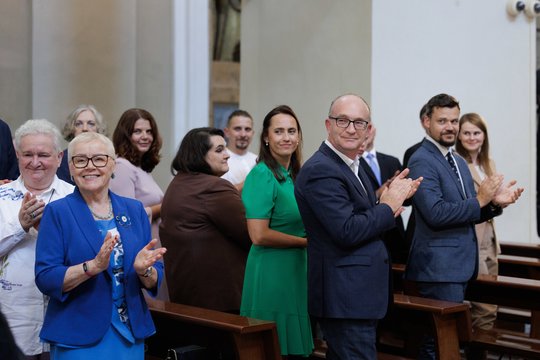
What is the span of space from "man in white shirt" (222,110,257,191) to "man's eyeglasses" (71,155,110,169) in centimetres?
276

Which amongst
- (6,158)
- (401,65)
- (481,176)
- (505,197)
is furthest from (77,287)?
(401,65)

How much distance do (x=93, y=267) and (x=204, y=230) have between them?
1.36 m

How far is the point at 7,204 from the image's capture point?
312 cm

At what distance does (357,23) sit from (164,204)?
357 cm

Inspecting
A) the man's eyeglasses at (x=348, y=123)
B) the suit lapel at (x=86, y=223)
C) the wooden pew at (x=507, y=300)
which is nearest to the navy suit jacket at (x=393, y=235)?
the wooden pew at (x=507, y=300)

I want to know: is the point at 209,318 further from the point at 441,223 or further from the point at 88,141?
the point at 441,223

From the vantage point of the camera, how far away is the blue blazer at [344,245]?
120 inches

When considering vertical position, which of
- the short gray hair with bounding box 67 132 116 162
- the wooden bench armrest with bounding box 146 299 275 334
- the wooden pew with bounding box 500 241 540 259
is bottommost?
the wooden bench armrest with bounding box 146 299 275 334

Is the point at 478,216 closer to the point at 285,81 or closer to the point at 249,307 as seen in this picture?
the point at 249,307

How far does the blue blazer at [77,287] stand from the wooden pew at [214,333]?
60 centimetres

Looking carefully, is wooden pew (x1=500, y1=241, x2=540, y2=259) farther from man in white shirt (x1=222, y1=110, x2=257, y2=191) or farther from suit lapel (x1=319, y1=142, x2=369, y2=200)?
suit lapel (x1=319, y1=142, x2=369, y2=200)

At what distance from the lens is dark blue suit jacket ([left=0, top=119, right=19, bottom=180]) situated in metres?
4.56

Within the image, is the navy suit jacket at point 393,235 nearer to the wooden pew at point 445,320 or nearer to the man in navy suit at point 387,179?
the man in navy suit at point 387,179

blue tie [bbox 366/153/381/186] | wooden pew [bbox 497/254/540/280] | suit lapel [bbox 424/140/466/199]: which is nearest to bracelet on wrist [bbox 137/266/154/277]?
suit lapel [bbox 424/140/466/199]
